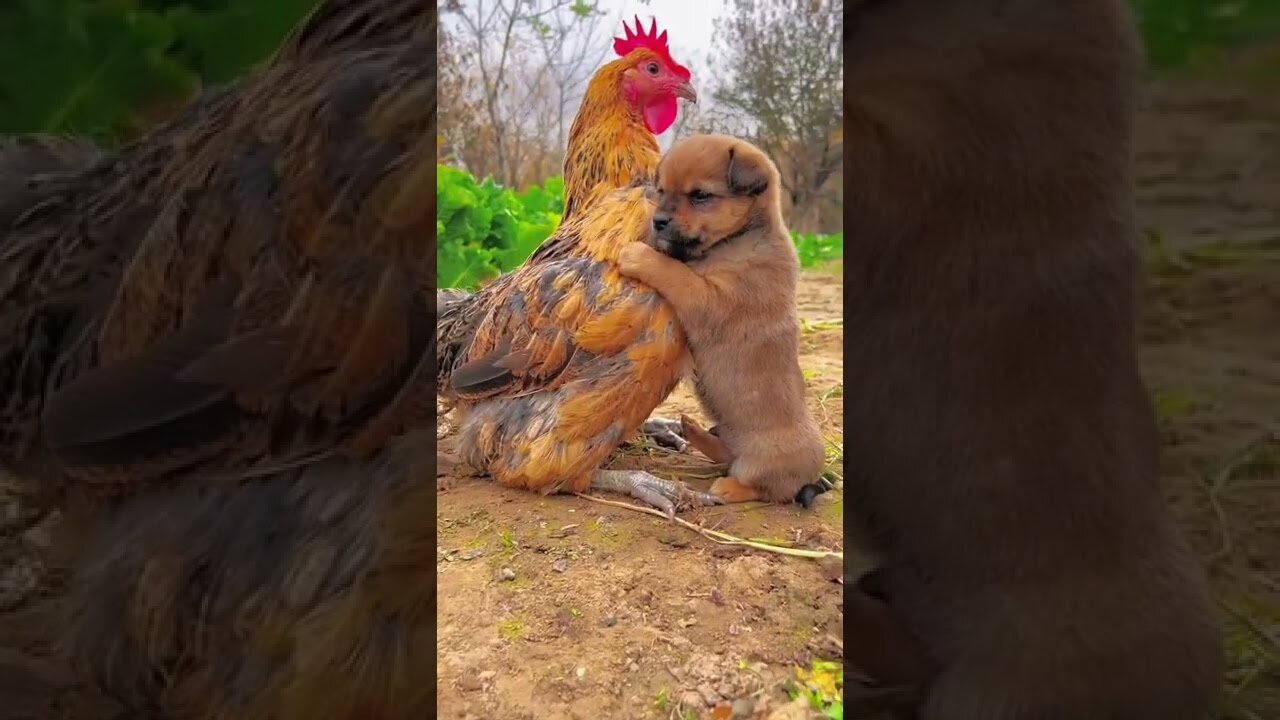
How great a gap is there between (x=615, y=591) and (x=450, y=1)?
20.2 inches

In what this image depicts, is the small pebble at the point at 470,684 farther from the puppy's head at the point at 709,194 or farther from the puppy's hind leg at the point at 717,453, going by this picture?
the puppy's head at the point at 709,194

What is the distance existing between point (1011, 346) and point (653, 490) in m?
0.33

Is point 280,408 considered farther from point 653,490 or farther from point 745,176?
point 745,176

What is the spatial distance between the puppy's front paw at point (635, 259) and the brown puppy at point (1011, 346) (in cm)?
17

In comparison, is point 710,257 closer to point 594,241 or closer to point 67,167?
point 594,241

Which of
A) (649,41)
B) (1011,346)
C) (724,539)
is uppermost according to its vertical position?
(649,41)

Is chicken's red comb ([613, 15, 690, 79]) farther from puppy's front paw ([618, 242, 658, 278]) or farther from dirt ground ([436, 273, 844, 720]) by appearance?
dirt ground ([436, 273, 844, 720])

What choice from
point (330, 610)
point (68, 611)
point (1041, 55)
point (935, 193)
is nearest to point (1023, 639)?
point (935, 193)

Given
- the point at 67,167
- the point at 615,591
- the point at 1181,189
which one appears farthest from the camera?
the point at 67,167

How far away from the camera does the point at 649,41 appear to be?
686 millimetres

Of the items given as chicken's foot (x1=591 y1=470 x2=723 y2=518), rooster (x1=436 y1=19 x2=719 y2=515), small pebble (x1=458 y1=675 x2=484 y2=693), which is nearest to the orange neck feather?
rooster (x1=436 y1=19 x2=719 y2=515)

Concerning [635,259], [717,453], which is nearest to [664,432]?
[717,453]

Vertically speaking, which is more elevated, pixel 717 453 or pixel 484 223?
pixel 484 223

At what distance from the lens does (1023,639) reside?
0.70 metres
